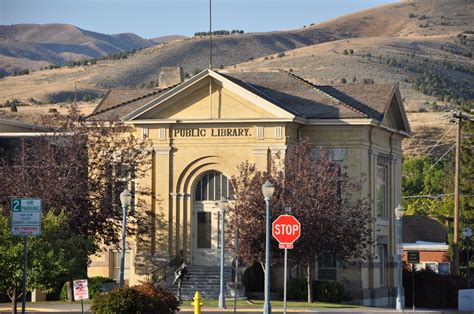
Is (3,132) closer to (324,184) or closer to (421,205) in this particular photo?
(324,184)

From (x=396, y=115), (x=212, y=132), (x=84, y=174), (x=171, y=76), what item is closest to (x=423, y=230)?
(x=396, y=115)

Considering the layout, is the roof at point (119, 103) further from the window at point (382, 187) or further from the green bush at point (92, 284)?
the window at point (382, 187)

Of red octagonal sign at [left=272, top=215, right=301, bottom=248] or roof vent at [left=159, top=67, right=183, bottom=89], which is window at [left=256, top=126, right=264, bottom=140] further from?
red octagonal sign at [left=272, top=215, right=301, bottom=248]

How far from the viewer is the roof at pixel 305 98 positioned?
56.5m

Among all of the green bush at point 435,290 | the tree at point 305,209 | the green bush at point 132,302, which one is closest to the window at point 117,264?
the tree at point 305,209

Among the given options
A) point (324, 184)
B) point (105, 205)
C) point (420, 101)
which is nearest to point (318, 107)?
point (324, 184)

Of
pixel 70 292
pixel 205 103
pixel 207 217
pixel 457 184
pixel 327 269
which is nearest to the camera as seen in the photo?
pixel 70 292

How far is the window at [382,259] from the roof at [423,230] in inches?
925

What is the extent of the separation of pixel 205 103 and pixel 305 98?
193 inches

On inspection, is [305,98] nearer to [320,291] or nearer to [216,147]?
[216,147]

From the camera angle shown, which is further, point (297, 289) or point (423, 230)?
point (423, 230)

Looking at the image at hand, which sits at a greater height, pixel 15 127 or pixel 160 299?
pixel 15 127

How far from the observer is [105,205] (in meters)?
54.1

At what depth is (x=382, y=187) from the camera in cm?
6097
